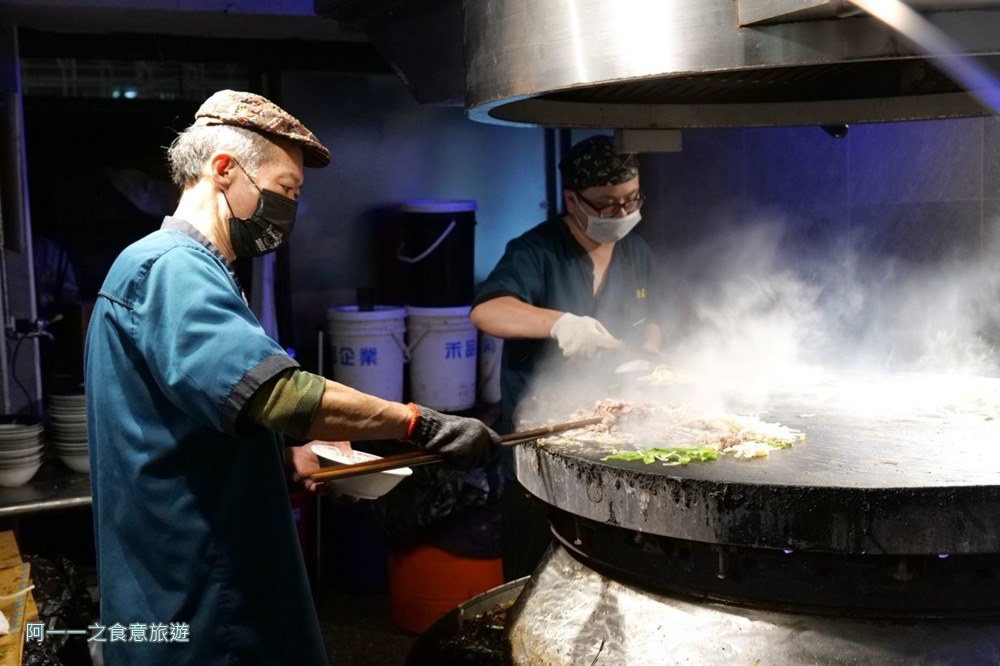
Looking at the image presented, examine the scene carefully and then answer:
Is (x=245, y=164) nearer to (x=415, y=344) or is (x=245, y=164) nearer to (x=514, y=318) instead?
(x=514, y=318)

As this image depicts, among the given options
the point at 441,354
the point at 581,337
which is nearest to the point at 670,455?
Result: the point at 581,337

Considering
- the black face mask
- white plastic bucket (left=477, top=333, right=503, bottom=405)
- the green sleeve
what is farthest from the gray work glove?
white plastic bucket (left=477, top=333, right=503, bottom=405)

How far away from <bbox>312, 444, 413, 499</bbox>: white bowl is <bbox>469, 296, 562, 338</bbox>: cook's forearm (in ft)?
4.39

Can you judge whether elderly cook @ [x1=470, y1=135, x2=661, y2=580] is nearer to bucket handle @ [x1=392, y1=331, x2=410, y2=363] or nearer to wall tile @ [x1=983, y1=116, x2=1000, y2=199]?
wall tile @ [x1=983, y1=116, x2=1000, y2=199]

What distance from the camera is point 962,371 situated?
4.11 m

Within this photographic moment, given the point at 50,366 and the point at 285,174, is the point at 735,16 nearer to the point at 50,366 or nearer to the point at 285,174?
the point at 285,174

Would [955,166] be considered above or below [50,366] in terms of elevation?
above

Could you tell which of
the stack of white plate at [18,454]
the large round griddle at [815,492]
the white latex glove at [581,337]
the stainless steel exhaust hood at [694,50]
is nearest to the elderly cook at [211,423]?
the large round griddle at [815,492]

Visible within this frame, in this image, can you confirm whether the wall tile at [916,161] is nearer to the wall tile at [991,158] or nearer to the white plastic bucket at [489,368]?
the wall tile at [991,158]

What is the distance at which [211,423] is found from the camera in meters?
2.29

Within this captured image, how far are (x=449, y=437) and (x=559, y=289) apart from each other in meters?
1.92

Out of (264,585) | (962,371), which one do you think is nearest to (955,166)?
(962,371)

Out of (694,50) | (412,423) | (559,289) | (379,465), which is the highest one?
(694,50)

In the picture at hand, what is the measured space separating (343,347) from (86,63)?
8.90ft
